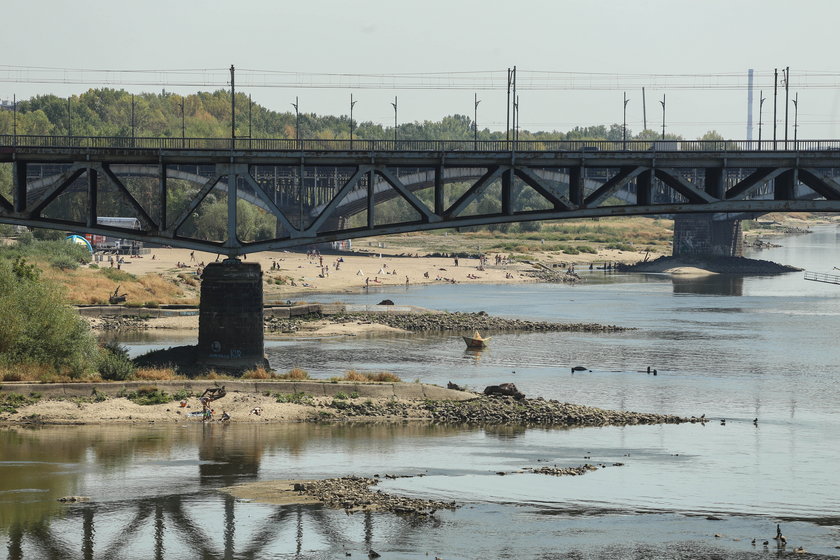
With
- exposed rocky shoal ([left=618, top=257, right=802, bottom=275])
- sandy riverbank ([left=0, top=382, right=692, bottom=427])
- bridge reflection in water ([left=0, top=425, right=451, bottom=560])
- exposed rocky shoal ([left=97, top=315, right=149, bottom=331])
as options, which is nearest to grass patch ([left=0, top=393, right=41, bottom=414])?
sandy riverbank ([left=0, top=382, right=692, bottom=427])

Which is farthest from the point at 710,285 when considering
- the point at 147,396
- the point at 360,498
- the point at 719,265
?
the point at 360,498

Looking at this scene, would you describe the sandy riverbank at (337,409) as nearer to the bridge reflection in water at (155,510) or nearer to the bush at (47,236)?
the bridge reflection in water at (155,510)

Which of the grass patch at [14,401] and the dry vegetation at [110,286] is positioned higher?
the dry vegetation at [110,286]

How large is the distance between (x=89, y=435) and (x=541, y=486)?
59.8 ft

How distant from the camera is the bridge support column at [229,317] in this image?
211 feet

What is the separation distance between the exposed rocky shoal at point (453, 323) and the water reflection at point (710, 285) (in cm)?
4500

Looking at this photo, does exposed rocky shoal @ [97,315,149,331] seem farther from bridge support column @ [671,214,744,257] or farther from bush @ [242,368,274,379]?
bridge support column @ [671,214,744,257]

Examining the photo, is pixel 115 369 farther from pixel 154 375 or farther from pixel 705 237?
pixel 705 237

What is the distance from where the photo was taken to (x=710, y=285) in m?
161

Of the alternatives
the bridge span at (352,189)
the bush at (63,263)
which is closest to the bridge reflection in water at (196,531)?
the bridge span at (352,189)

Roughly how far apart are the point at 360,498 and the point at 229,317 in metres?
22.4

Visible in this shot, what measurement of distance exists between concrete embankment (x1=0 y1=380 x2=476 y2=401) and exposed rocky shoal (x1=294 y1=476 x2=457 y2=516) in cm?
1474

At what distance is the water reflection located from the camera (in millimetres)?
149375

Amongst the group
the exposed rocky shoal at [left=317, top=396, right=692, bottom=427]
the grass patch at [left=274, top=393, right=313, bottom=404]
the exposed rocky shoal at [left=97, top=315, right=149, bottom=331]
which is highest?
the exposed rocky shoal at [left=97, top=315, right=149, bottom=331]
